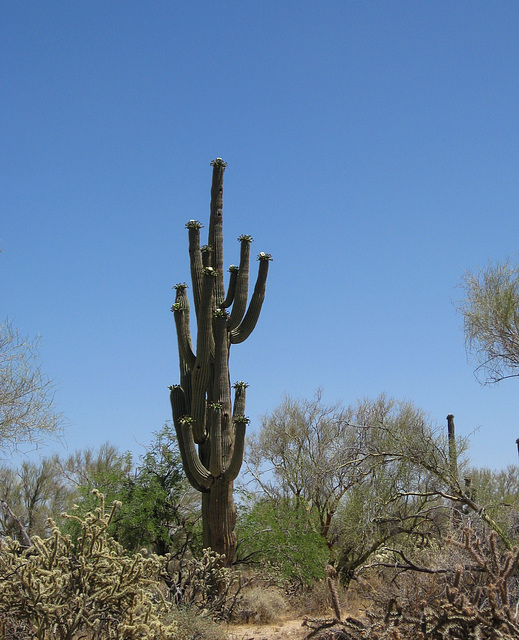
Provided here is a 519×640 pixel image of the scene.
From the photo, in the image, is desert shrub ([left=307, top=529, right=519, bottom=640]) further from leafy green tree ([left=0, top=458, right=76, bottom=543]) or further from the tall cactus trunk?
leafy green tree ([left=0, top=458, right=76, bottom=543])

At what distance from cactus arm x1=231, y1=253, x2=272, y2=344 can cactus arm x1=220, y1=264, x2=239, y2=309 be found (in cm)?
39

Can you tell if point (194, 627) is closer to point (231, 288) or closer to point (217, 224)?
point (231, 288)

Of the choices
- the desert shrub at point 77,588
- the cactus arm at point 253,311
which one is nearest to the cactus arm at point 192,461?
the cactus arm at point 253,311

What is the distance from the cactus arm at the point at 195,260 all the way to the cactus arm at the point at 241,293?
2.29ft

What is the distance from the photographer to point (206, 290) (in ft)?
38.5

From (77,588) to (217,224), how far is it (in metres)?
8.34

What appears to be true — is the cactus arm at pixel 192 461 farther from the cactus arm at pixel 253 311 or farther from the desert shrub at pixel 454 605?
the desert shrub at pixel 454 605

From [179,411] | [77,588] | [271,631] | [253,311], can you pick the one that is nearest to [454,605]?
[77,588]

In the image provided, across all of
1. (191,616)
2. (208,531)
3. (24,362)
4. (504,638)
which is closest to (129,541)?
(208,531)

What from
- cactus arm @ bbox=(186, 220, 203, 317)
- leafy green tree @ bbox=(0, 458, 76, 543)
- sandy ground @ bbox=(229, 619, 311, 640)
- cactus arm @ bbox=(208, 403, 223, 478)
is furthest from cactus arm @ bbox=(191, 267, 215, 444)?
leafy green tree @ bbox=(0, 458, 76, 543)

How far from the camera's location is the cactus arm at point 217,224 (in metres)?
13.0

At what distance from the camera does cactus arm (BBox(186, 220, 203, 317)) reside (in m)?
12.6

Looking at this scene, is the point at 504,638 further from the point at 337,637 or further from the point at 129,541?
the point at 129,541

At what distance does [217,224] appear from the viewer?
1331 cm
